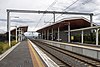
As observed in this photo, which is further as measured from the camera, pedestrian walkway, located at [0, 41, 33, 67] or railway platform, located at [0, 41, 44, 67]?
railway platform, located at [0, 41, 44, 67]

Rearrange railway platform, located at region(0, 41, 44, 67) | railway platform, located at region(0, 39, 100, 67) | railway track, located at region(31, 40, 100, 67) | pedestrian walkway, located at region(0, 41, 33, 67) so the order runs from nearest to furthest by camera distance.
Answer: pedestrian walkway, located at region(0, 41, 33, 67) → railway platform, located at region(0, 41, 44, 67) → railway platform, located at region(0, 39, 100, 67) → railway track, located at region(31, 40, 100, 67)

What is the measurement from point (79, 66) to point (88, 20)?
43.7 meters

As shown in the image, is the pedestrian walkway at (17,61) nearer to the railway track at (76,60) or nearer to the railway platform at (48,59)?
the railway platform at (48,59)

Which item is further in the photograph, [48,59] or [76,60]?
[76,60]

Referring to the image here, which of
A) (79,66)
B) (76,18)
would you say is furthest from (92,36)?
(79,66)

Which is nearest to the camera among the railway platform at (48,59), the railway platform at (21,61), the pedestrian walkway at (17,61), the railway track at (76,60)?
the pedestrian walkway at (17,61)

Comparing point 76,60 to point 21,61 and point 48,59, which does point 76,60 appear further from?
point 21,61

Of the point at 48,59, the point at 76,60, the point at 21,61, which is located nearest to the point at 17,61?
the point at 21,61

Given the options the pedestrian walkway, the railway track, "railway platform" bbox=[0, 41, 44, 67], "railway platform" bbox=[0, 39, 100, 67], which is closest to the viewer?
the pedestrian walkway

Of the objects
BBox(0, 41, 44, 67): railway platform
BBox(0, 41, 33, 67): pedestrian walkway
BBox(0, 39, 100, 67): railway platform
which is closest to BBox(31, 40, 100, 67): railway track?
BBox(0, 39, 100, 67): railway platform

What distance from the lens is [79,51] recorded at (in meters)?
29.5

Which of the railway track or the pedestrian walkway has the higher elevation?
the pedestrian walkway

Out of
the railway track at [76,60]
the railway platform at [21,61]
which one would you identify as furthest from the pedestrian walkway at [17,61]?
the railway track at [76,60]

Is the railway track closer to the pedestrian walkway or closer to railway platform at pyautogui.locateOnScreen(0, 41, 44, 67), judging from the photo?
railway platform at pyautogui.locateOnScreen(0, 41, 44, 67)
